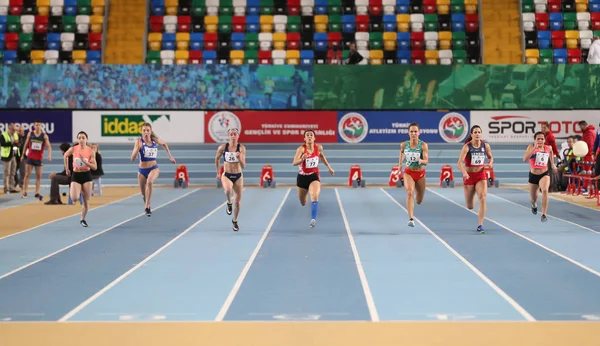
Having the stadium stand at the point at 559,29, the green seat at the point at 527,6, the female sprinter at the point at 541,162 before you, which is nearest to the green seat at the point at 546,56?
the stadium stand at the point at 559,29

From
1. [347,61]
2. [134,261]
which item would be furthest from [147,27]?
[134,261]

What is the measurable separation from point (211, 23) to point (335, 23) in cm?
438

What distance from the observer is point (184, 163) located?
94.0 ft

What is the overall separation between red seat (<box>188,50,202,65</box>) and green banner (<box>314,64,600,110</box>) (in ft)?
14.7

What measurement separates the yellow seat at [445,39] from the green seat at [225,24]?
736 cm

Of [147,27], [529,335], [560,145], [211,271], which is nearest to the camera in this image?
[529,335]

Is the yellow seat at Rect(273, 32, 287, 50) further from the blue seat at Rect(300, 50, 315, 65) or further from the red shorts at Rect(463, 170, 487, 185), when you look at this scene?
the red shorts at Rect(463, 170, 487, 185)

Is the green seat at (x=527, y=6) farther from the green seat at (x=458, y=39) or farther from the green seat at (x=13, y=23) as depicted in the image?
the green seat at (x=13, y=23)

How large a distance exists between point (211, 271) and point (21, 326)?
3371 mm

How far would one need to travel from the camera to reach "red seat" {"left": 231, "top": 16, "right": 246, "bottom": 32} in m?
31.9

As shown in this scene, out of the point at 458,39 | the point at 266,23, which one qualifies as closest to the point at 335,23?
the point at 266,23

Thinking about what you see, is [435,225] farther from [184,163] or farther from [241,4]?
[241,4]

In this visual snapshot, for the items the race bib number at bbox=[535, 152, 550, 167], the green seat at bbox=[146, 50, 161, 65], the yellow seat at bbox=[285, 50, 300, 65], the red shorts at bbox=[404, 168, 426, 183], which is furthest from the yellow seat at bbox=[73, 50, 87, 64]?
the race bib number at bbox=[535, 152, 550, 167]

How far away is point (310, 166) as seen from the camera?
15680mm
